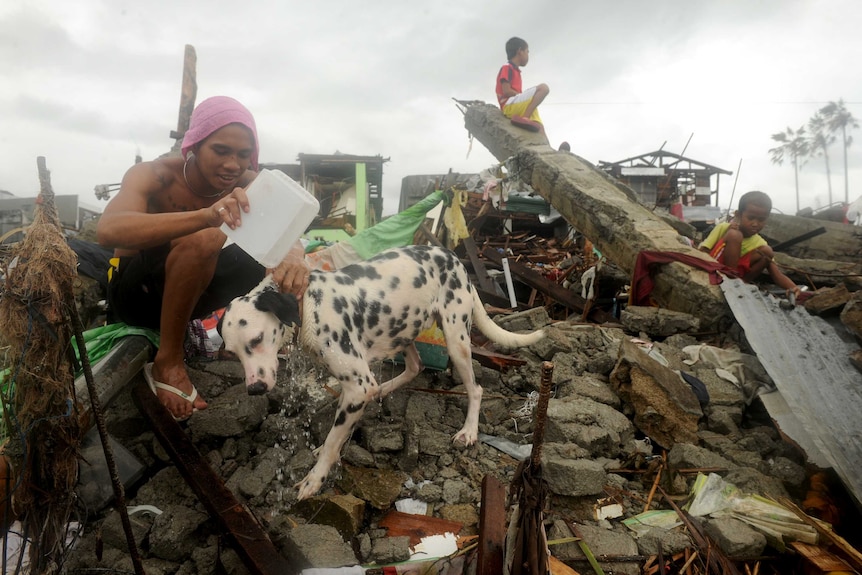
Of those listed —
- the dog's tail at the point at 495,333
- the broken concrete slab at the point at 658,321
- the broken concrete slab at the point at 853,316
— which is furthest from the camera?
the broken concrete slab at the point at 658,321

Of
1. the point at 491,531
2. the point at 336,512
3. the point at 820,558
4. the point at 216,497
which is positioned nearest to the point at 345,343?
the point at 336,512

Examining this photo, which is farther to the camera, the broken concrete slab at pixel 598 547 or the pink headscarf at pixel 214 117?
the pink headscarf at pixel 214 117

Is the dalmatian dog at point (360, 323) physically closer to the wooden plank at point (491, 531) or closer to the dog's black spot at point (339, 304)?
the dog's black spot at point (339, 304)

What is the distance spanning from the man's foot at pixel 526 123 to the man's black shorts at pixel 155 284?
720 cm

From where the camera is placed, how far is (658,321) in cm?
532

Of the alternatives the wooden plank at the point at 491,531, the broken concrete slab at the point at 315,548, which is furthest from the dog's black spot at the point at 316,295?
the wooden plank at the point at 491,531

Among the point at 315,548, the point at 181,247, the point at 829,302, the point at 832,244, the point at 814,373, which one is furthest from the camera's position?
the point at 832,244

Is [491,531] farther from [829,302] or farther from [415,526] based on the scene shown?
[829,302]

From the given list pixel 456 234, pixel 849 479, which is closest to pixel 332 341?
pixel 849 479

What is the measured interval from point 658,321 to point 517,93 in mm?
5779

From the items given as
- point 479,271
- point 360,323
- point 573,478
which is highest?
point 360,323

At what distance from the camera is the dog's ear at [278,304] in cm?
259

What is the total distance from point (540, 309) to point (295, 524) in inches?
152

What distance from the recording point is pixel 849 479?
287 cm
